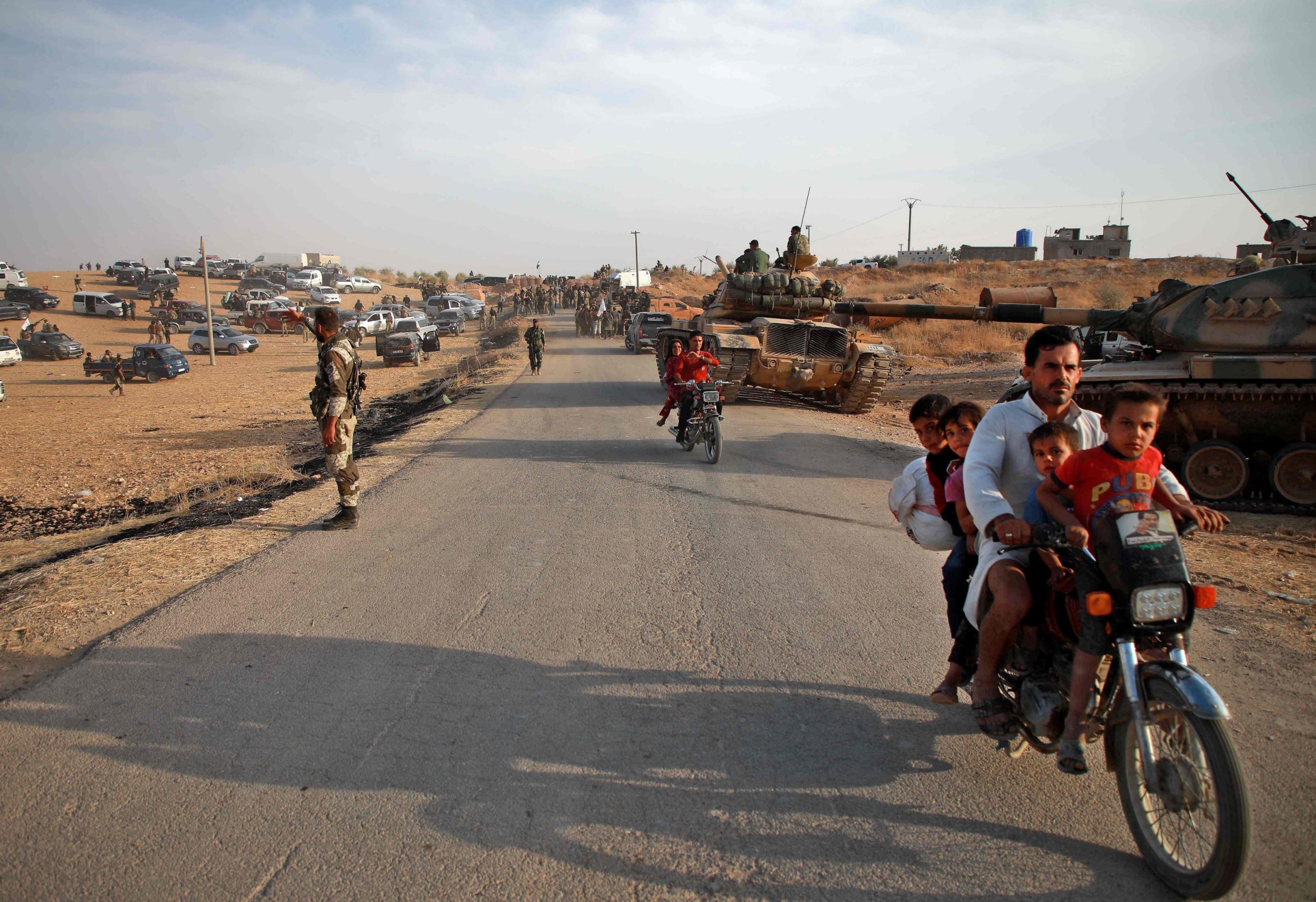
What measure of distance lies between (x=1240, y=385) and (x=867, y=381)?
5928 millimetres

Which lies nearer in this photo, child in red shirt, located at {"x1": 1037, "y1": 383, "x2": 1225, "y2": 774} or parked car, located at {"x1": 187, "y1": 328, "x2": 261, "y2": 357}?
child in red shirt, located at {"x1": 1037, "y1": 383, "x2": 1225, "y2": 774}

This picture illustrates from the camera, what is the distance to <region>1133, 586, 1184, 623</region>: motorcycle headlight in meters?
2.60

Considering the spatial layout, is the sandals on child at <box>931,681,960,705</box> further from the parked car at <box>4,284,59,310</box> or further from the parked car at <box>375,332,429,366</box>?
the parked car at <box>4,284,59,310</box>

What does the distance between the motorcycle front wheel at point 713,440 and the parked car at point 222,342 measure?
31190 mm

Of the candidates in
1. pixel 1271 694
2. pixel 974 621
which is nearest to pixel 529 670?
pixel 974 621

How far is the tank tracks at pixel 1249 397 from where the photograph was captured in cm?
864

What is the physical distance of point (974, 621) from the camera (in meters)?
3.23

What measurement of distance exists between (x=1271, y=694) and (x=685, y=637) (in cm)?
278

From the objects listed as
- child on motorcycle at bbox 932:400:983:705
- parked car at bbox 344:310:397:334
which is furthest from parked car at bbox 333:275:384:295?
child on motorcycle at bbox 932:400:983:705

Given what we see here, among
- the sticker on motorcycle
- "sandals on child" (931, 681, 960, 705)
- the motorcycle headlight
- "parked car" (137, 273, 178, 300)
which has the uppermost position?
"parked car" (137, 273, 178, 300)

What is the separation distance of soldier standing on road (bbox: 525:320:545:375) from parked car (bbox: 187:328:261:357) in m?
19.4

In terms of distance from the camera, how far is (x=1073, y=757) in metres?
2.85

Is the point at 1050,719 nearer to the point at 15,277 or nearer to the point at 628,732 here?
the point at 628,732

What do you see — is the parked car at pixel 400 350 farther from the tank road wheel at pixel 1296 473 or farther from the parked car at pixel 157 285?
the parked car at pixel 157 285
